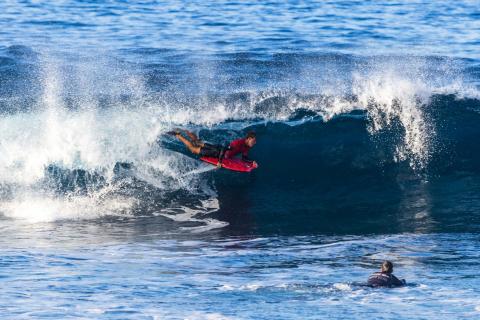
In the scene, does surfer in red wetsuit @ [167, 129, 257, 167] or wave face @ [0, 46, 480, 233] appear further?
wave face @ [0, 46, 480, 233]

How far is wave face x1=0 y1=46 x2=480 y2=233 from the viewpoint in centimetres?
1772

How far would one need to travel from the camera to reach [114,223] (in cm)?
1691

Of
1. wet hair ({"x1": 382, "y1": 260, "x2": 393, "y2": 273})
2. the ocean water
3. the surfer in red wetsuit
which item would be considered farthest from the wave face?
wet hair ({"x1": 382, "y1": 260, "x2": 393, "y2": 273})

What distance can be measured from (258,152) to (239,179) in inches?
55.9

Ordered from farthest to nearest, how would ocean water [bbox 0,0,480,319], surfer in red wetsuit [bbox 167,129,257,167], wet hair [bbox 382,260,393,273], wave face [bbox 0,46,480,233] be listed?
wave face [bbox 0,46,480,233] → surfer in red wetsuit [bbox 167,129,257,167] → wet hair [bbox 382,260,393,273] → ocean water [bbox 0,0,480,319]

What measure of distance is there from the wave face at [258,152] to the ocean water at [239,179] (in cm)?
5

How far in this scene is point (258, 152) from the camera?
67.7 ft

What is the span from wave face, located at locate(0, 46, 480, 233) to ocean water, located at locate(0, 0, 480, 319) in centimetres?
5

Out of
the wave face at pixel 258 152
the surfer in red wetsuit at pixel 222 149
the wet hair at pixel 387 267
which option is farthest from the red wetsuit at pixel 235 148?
the wet hair at pixel 387 267

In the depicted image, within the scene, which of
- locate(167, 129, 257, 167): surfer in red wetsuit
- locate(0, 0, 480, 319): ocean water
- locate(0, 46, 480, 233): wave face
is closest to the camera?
locate(0, 0, 480, 319): ocean water

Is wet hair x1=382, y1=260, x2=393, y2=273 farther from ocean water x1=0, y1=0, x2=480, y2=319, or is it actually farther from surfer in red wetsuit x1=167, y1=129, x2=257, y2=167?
surfer in red wetsuit x1=167, y1=129, x2=257, y2=167

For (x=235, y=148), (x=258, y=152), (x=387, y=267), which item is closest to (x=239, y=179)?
(x=258, y=152)

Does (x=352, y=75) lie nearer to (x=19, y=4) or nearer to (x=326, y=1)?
(x=326, y=1)

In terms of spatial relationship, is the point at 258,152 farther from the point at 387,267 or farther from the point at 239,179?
the point at 387,267
